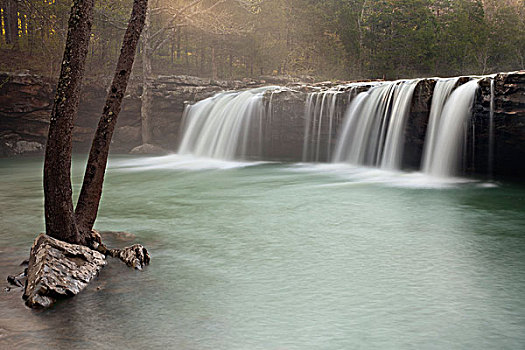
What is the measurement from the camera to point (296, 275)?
525 centimetres

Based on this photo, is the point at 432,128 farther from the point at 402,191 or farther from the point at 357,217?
the point at 357,217

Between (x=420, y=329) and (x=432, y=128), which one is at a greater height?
(x=432, y=128)

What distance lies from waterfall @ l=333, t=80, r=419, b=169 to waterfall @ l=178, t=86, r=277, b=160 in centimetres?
381

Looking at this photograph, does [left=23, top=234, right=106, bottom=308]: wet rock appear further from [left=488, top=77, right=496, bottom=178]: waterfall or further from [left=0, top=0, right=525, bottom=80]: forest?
[left=0, top=0, right=525, bottom=80]: forest

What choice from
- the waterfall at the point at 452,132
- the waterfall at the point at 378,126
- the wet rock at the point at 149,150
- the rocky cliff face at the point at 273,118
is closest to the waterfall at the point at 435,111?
the waterfall at the point at 452,132

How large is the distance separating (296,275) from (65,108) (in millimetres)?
2859

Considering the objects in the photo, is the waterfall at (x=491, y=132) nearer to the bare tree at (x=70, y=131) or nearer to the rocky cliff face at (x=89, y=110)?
the bare tree at (x=70, y=131)

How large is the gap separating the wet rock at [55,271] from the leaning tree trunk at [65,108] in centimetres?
45

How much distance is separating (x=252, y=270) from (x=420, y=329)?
2067 mm

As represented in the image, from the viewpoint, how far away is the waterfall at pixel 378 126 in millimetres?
13961

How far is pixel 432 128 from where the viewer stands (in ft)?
43.0

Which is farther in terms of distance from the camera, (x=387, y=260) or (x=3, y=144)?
(x=3, y=144)

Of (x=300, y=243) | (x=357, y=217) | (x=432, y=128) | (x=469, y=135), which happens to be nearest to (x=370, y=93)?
(x=432, y=128)

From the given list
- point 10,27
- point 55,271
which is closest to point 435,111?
point 55,271
